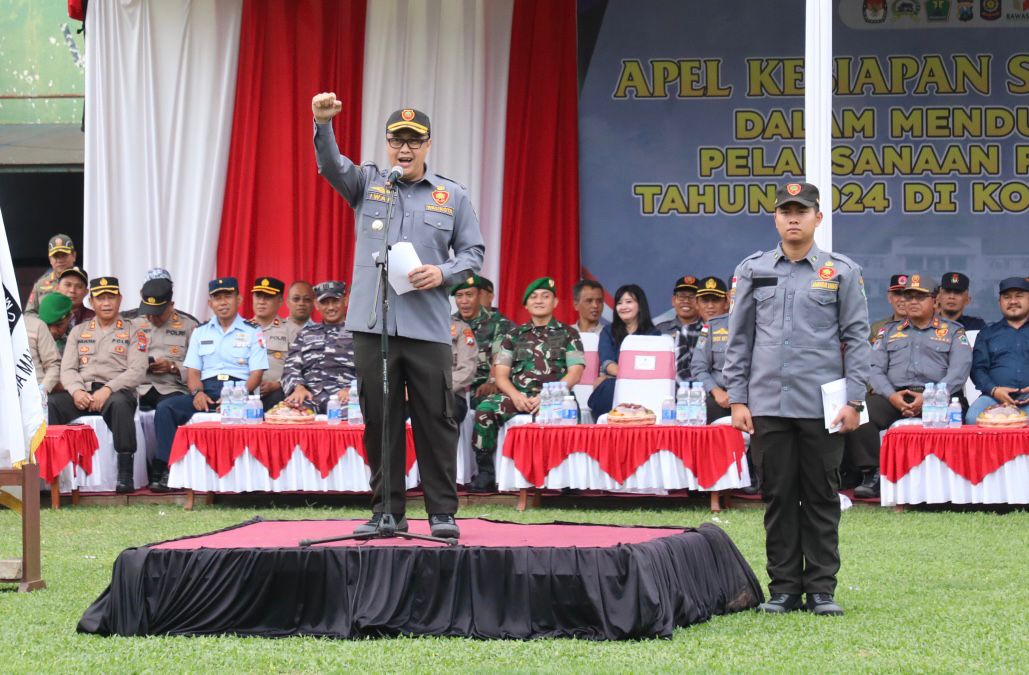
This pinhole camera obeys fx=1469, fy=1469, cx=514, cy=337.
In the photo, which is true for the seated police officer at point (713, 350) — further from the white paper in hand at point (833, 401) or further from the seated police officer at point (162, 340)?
the white paper in hand at point (833, 401)

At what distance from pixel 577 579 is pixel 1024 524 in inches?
159

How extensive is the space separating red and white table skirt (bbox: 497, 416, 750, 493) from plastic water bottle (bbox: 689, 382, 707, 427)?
14 cm

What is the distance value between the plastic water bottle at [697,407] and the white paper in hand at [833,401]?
3697mm

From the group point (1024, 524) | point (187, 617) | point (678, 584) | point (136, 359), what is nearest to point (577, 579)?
point (678, 584)

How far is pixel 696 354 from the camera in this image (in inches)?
364

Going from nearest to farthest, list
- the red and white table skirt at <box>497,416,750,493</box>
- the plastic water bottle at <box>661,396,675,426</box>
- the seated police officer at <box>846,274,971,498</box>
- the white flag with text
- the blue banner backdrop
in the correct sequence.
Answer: the white flag with text, the red and white table skirt at <box>497,416,750,493</box>, the plastic water bottle at <box>661,396,675,426</box>, the seated police officer at <box>846,274,971,498</box>, the blue banner backdrop

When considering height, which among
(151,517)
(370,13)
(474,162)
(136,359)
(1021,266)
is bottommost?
(151,517)

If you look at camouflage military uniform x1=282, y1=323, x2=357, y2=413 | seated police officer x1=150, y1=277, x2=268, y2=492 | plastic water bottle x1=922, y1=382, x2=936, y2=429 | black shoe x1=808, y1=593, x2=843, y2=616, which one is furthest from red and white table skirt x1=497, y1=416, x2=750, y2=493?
black shoe x1=808, y1=593, x2=843, y2=616

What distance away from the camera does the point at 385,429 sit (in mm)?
4691

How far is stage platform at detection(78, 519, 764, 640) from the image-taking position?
175 inches

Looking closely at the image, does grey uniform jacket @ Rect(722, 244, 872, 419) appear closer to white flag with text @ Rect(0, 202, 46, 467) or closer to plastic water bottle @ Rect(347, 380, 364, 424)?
white flag with text @ Rect(0, 202, 46, 467)

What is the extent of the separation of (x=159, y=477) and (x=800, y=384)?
5.55 meters

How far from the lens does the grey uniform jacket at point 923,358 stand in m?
8.98

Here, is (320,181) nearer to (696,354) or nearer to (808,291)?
(696,354)
